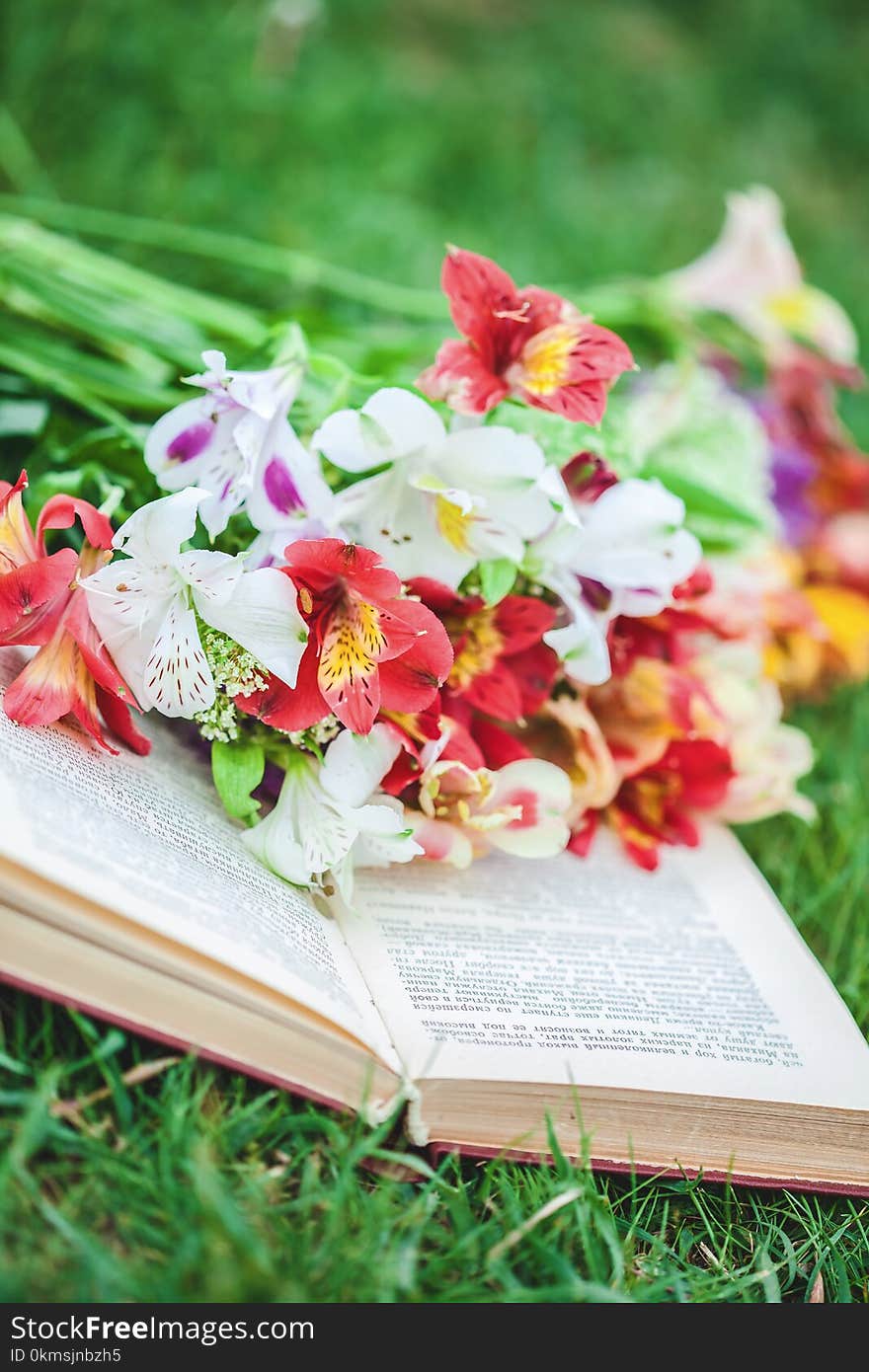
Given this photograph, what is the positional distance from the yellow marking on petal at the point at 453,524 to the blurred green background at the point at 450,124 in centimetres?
101

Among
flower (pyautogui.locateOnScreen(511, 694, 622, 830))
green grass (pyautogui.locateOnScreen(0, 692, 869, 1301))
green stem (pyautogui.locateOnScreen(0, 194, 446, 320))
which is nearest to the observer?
green grass (pyautogui.locateOnScreen(0, 692, 869, 1301))

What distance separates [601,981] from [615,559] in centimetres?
30

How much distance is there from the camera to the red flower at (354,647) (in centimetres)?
72

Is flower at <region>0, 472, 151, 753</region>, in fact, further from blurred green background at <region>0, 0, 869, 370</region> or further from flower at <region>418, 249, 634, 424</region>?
blurred green background at <region>0, 0, 869, 370</region>

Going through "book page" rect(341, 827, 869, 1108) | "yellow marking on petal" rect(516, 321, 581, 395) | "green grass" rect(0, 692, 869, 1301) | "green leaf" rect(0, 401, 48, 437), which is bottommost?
"green grass" rect(0, 692, 869, 1301)

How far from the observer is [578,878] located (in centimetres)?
94

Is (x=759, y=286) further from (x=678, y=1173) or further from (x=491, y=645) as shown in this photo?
(x=678, y=1173)

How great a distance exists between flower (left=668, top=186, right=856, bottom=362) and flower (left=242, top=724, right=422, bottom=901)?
916 mm

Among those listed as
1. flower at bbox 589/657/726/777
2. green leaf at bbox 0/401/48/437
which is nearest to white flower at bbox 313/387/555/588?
flower at bbox 589/657/726/777

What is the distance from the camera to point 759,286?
4.83 ft

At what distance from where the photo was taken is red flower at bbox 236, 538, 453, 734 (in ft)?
2.36

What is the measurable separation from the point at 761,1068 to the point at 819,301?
108cm
